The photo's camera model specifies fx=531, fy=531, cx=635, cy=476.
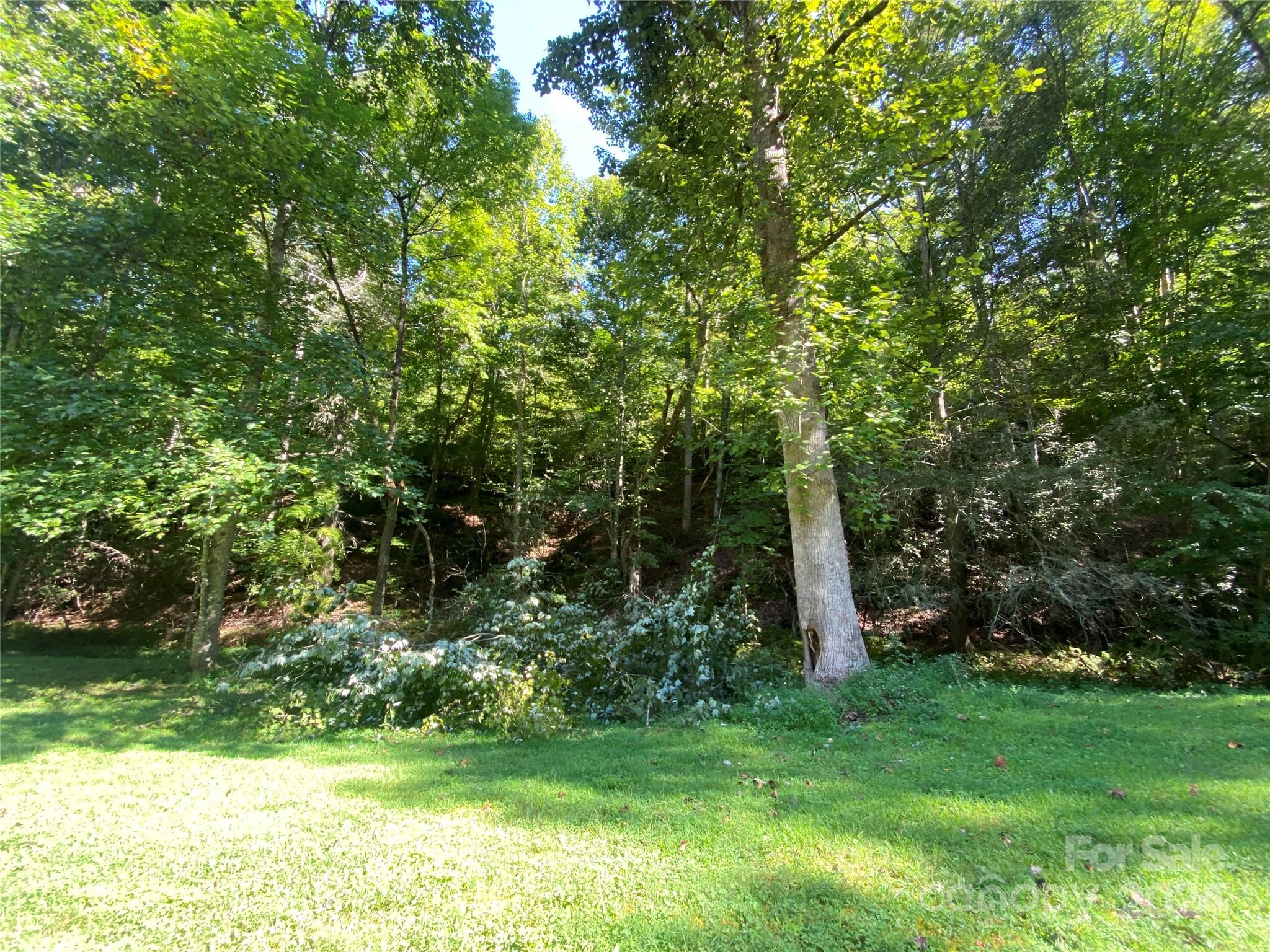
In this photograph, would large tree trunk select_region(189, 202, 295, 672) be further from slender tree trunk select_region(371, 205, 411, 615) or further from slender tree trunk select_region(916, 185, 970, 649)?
slender tree trunk select_region(916, 185, 970, 649)

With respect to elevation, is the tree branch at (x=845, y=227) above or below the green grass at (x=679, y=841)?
above

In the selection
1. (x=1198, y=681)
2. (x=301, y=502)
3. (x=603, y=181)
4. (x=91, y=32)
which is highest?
(x=603, y=181)

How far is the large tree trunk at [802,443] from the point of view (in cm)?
689

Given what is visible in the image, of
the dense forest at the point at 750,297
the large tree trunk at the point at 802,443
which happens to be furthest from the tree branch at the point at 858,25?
the large tree trunk at the point at 802,443

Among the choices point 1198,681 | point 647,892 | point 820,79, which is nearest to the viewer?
point 647,892

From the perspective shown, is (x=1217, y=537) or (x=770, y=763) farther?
(x=1217, y=537)

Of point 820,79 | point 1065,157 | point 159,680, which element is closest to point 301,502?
point 159,680

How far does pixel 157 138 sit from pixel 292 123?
1841 mm

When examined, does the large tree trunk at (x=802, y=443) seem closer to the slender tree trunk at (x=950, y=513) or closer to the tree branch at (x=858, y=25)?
the tree branch at (x=858, y=25)

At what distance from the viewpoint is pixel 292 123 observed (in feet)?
27.6

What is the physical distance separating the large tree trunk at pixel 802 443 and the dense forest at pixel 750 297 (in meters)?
0.06

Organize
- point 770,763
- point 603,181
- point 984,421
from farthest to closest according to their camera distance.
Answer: point 603,181 → point 984,421 → point 770,763

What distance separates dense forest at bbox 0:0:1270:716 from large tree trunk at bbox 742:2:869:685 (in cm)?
6

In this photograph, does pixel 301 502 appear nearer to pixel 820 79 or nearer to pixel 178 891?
pixel 178 891
